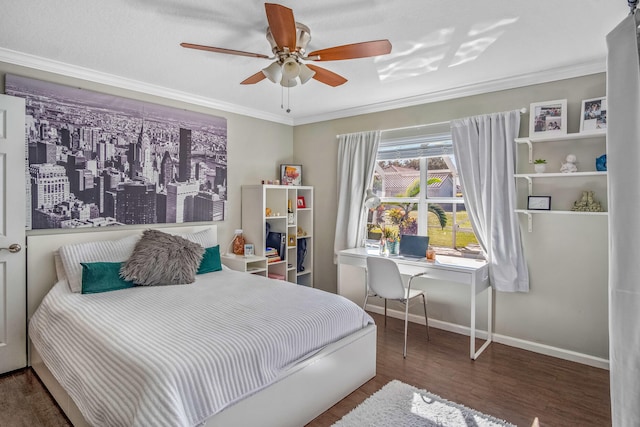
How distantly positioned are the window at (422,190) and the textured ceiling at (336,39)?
0.58m

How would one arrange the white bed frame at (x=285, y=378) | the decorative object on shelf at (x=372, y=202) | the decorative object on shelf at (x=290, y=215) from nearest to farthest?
1. the white bed frame at (x=285, y=378)
2. the decorative object on shelf at (x=372, y=202)
3. the decorative object on shelf at (x=290, y=215)

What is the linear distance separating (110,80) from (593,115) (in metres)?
4.05

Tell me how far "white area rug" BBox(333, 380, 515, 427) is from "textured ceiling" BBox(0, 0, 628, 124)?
2431mm

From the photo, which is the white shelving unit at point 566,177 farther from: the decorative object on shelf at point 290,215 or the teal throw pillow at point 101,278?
the teal throw pillow at point 101,278

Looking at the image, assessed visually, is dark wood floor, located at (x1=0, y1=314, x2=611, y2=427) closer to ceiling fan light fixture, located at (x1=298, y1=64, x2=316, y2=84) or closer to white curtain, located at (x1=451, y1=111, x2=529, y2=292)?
white curtain, located at (x1=451, y1=111, x2=529, y2=292)

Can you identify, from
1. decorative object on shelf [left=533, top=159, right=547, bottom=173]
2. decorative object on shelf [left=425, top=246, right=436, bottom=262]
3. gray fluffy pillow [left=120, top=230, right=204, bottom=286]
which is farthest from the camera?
decorative object on shelf [left=425, top=246, right=436, bottom=262]

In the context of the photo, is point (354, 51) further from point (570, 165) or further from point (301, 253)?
point (301, 253)

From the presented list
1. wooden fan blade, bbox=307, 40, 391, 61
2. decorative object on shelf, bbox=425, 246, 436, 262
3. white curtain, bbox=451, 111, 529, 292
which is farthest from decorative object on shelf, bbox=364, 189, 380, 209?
wooden fan blade, bbox=307, 40, 391, 61

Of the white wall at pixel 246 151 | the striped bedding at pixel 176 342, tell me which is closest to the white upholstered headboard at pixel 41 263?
the striped bedding at pixel 176 342

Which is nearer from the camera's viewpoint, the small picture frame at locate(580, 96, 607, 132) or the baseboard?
the small picture frame at locate(580, 96, 607, 132)

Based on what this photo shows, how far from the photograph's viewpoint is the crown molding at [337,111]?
285 centimetres

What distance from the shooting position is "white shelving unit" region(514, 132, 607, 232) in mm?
2891

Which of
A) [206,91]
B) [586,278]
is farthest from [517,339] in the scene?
[206,91]

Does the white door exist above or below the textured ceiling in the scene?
below
